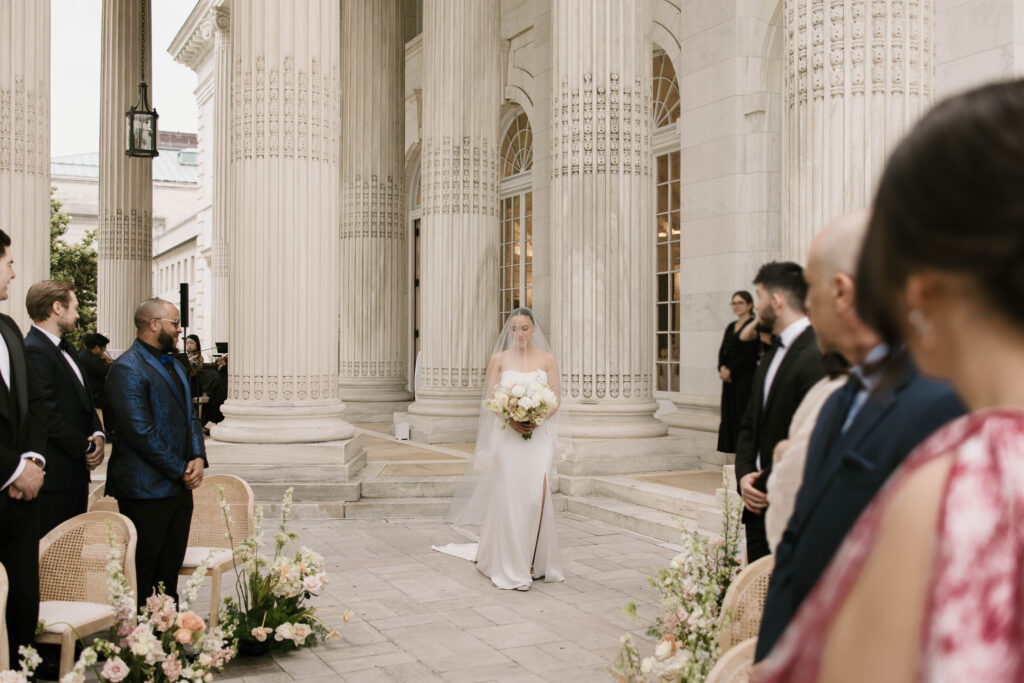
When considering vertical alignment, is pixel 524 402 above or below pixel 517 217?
Result: below

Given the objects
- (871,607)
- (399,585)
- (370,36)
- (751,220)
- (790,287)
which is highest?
(370,36)

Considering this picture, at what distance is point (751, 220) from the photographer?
13.3 meters

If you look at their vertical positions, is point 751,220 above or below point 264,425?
above

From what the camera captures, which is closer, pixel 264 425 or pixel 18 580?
pixel 18 580

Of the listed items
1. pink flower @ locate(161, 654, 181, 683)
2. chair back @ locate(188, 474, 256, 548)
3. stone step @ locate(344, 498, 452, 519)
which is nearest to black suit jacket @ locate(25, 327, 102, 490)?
chair back @ locate(188, 474, 256, 548)

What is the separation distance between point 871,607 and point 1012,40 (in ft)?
33.2

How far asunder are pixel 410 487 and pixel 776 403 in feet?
25.0

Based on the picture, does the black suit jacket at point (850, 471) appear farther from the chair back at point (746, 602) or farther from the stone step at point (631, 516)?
the stone step at point (631, 516)

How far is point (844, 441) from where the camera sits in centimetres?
210

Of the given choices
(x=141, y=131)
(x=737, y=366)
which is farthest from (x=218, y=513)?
(x=141, y=131)

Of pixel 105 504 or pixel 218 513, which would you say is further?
pixel 218 513

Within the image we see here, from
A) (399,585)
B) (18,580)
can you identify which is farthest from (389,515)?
(18,580)

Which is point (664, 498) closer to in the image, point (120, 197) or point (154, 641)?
point (154, 641)

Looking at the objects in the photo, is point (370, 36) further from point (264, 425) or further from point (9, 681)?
point (9, 681)
